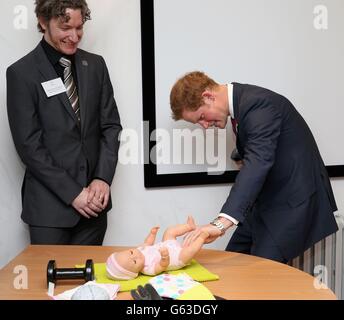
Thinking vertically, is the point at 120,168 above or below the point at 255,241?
above

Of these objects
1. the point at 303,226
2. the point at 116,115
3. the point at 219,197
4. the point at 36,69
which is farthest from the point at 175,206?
the point at 36,69

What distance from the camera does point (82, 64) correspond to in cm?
249

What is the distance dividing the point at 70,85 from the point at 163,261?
1.08 meters

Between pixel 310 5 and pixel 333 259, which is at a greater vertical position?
pixel 310 5

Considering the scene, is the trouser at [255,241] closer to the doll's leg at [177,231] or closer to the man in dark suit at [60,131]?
the doll's leg at [177,231]

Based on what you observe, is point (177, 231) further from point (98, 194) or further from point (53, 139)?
point (53, 139)

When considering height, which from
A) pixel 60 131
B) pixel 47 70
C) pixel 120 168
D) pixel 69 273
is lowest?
pixel 69 273

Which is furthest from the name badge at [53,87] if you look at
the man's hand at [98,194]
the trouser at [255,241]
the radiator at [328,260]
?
the radiator at [328,260]

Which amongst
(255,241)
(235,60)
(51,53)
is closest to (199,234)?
(255,241)

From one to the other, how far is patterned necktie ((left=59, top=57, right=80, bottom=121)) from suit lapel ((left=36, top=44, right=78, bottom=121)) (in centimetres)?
3

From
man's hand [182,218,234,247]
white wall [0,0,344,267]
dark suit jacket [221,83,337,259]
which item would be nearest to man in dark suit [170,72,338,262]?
dark suit jacket [221,83,337,259]

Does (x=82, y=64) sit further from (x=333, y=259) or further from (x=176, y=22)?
(x=333, y=259)

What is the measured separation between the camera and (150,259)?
171 cm

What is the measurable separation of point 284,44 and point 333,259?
3.90 ft
